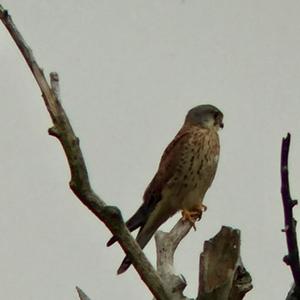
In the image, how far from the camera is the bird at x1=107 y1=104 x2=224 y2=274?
22.9ft

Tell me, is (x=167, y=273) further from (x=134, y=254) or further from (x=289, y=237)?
(x=289, y=237)

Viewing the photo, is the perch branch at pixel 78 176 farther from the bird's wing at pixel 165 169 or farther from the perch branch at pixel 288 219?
the bird's wing at pixel 165 169

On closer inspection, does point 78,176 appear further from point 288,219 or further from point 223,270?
point 288,219

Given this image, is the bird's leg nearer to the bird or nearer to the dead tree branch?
the bird

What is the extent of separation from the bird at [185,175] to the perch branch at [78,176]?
4.14m

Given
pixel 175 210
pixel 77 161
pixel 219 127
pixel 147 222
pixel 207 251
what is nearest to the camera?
pixel 77 161

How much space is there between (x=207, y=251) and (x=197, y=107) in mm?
5118

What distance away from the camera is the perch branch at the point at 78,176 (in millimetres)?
2395

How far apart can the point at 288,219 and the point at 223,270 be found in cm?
106

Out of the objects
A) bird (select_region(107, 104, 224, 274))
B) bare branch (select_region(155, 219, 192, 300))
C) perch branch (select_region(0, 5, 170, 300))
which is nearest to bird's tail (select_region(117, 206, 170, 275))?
bird (select_region(107, 104, 224, 274))

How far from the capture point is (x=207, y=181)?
725cm

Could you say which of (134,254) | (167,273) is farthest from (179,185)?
(134,254)

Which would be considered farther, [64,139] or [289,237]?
[64,139]

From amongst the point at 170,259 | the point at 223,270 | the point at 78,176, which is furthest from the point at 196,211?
the point at 78,176
